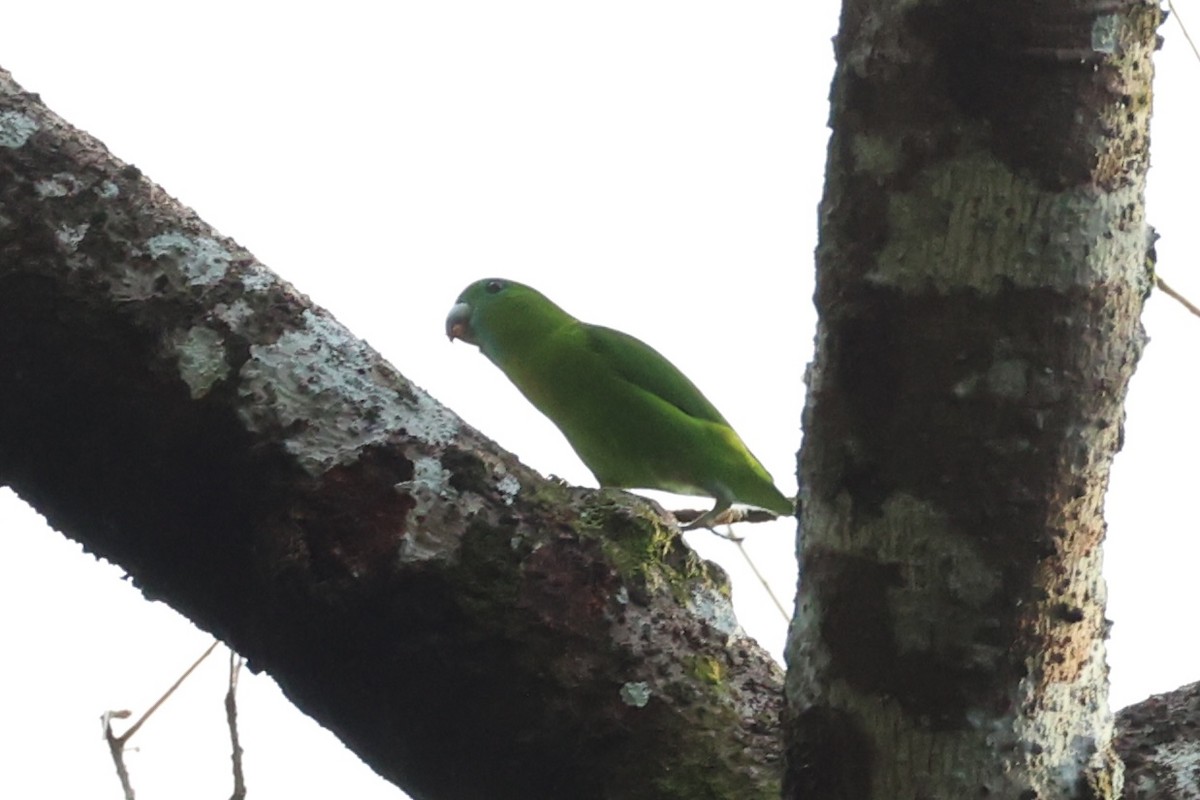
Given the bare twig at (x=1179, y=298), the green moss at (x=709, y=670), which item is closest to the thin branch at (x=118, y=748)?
the green moss at (x=709, y=670)

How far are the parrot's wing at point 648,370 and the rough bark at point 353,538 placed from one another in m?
2.35

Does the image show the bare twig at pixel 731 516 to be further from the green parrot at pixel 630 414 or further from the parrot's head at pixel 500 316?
the parrot's head at pixel 500 316

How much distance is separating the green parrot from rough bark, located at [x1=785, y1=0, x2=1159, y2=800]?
242 centimetres

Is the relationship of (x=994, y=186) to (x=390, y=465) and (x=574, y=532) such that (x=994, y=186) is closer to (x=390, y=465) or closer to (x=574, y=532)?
(x=574, y=532)

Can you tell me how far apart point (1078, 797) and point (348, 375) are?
3.45 ft

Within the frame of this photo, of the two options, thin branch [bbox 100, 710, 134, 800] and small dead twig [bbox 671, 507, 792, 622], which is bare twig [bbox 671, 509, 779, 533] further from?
thin branch [bbox 100, 710, 134, 800]

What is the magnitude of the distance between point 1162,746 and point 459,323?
346cm

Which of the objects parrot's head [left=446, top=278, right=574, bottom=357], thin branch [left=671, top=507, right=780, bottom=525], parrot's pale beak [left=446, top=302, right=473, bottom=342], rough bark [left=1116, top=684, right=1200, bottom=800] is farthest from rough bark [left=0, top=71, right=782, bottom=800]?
parrot's pale beak [left=446, top=302, right=473, bottom=342]

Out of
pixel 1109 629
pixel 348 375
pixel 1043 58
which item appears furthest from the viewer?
pixel 348 375

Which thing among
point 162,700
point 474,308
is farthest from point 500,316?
point 162,700

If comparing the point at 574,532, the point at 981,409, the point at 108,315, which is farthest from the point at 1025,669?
the point at 108,315

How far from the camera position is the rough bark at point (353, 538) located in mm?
1532

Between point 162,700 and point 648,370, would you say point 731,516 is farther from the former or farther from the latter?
point 162,700

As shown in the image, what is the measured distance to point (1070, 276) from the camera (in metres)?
1.35
